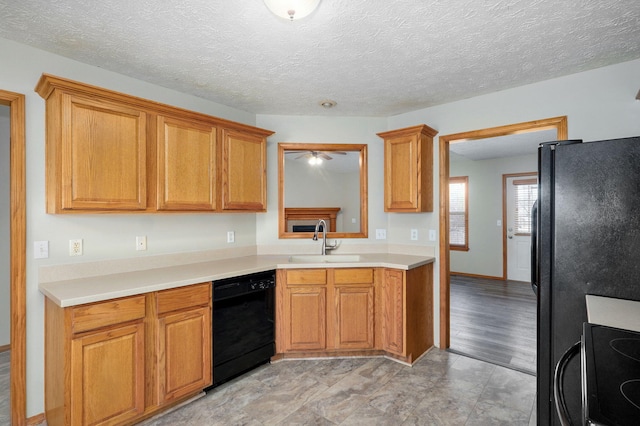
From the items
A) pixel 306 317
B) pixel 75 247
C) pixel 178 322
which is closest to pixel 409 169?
pixel 306 317

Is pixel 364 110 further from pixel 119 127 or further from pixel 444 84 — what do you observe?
pixel 119 127

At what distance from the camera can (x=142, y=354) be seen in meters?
2.04

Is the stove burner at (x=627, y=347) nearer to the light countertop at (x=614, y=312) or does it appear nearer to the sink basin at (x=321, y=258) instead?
the light countertop at (x=614, y=312)

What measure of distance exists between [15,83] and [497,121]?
3661 mm

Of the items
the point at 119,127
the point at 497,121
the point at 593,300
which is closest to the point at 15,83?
the point at 119,127

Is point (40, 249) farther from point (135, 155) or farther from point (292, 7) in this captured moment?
point (292, 7)

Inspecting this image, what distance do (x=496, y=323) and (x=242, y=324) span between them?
10.1ft

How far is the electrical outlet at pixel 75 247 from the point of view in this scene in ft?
7.38

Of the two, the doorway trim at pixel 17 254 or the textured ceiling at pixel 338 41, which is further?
the doorway trim at pixel 17 254

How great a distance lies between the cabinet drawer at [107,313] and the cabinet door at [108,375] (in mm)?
51

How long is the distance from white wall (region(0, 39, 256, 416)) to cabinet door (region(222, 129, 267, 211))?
546 millimetres

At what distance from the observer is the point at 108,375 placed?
6.27 feet

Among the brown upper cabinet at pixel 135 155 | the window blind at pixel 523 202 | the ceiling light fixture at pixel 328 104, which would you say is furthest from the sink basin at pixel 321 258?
the window blind at pixel 523 202

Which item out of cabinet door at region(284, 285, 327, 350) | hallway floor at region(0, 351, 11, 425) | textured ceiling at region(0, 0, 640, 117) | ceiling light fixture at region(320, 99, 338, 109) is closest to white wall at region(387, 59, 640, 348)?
textured ceiling at region(0, 0, 640, 117)
